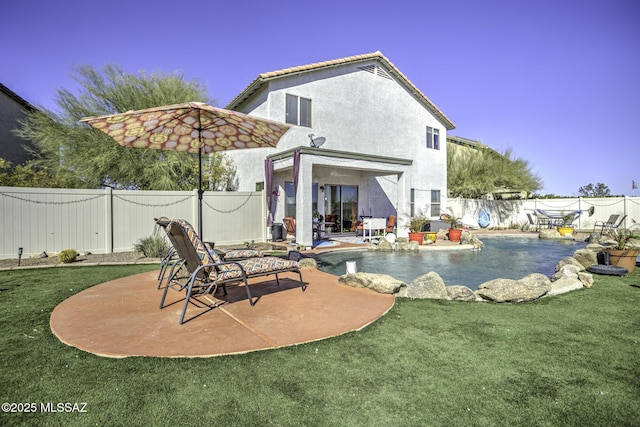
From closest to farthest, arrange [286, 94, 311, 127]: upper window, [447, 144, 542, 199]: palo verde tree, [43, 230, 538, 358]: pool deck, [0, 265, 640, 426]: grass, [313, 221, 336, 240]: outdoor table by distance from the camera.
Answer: [0, 265, 640, 426]: grass → [43, 230, 538, 358]: pool deck → [286, 94, 311, 127]: upper window → [313, 221, 336, 240]: outdoor table → [447, 144, 542, 199]: palo verde tree

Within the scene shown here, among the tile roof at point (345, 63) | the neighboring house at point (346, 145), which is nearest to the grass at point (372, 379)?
the neighboring house at point (346, 145)

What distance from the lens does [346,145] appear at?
14961mm

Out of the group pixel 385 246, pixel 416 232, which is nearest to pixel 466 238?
pixel 416 232

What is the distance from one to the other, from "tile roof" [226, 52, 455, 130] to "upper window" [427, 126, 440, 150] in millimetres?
946

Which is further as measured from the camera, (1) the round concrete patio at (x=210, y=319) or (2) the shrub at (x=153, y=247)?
(2) the shrub at (x=153, y=247)

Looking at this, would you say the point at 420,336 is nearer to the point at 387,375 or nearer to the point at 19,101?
the point at 387,375

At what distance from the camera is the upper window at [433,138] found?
18.6 metres

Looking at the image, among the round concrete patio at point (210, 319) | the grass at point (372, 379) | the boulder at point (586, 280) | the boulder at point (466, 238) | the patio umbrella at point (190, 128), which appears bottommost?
the grass at point (372, 379)

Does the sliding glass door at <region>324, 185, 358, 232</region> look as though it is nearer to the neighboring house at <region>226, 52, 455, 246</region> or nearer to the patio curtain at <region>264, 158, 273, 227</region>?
the neighboring house at <region>226, 52, 455, 246</region>

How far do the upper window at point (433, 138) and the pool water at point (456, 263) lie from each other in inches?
333

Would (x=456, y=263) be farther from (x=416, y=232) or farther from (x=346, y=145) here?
(x=346, y=145)

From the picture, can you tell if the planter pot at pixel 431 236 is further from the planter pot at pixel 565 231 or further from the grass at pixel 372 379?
the grass at pixel 372 379

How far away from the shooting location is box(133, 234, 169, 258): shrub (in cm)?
929

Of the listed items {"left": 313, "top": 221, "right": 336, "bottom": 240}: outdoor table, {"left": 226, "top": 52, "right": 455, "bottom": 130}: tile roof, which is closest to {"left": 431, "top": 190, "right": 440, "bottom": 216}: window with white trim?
{"left": 226, "top": 52, "right": 455, "bottom": 130}: tile roof
